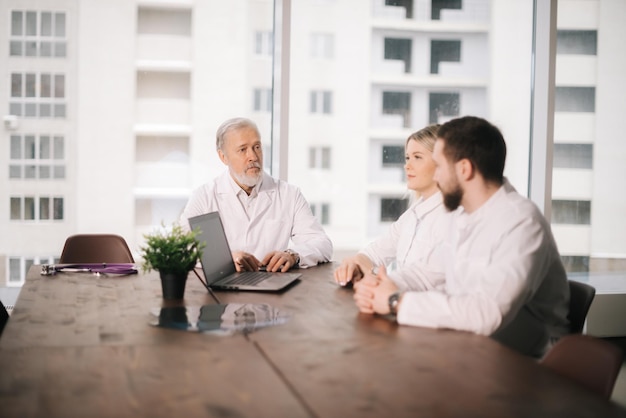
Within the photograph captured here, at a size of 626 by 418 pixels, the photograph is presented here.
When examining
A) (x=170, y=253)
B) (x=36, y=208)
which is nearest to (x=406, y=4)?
(x=36, y=208)

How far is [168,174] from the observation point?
4961 mm

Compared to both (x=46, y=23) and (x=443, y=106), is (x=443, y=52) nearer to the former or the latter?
(x=443, y=106)

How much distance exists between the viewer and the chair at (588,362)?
63.8 inches

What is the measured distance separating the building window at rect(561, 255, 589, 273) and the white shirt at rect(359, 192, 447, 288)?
9.04 ft

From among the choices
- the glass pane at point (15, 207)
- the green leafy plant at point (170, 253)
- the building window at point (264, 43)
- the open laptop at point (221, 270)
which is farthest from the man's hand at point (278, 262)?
the glass pane at point (15, 207)

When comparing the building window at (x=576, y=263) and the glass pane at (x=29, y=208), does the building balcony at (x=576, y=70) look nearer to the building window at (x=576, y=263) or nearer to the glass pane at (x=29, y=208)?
the building window at (x=576, y=263)

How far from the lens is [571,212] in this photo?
5.55 meters

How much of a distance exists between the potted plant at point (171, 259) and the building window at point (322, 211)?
272 centimetres

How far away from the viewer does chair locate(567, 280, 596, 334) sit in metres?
2.47

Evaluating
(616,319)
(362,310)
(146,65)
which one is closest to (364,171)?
(146,65)

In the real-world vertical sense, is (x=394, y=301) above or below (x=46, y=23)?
below

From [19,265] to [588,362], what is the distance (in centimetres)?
413

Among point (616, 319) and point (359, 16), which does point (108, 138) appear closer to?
point (359, 16)

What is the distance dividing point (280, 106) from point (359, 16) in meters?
0.90
